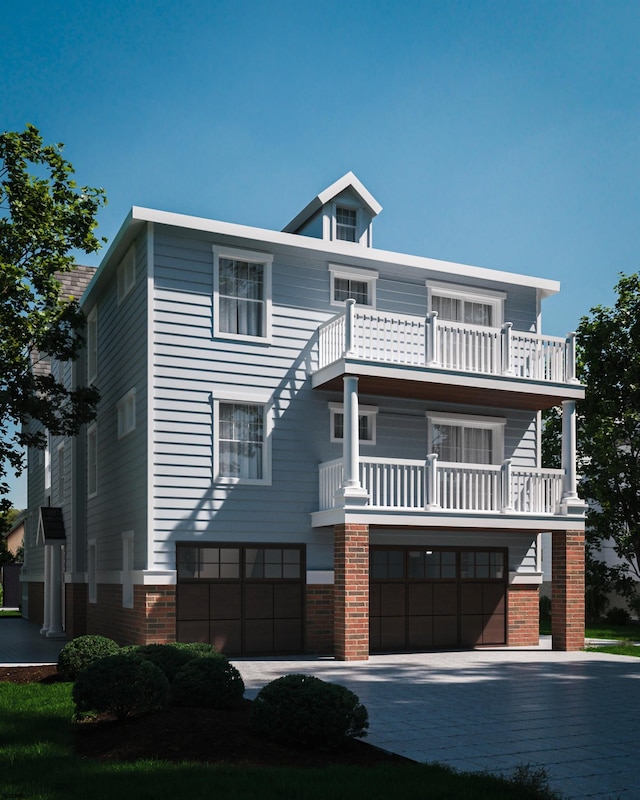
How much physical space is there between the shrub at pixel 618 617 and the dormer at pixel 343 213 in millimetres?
16043

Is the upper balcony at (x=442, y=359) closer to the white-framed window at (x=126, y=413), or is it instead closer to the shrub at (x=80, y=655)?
the white-framed window at (x=126, y=413)

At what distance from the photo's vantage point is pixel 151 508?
1803cm

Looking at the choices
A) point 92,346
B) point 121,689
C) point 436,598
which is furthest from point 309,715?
point 92,346

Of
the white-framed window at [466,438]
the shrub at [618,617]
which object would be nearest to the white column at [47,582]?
the white-framed window at [466,438]

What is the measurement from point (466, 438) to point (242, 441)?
5.77m

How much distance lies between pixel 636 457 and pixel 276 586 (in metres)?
14.3

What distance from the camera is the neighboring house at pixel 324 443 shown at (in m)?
18.4

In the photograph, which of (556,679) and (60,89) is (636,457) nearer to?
(556,679)

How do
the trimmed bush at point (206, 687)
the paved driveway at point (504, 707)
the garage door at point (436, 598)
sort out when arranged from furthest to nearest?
the garage door at point (436, 598), the trimmed bush at point (206, 687), the paved driveway at point (504, 707)

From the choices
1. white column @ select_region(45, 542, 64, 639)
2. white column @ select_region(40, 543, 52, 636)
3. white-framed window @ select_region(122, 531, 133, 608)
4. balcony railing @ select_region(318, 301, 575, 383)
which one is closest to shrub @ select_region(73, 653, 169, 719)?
white-framed window @ select_region(122, 531, 133, 608)

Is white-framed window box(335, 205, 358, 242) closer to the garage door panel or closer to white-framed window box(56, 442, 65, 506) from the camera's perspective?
the garage door panel

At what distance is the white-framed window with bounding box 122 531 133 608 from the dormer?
814 cm

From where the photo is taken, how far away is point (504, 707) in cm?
1229

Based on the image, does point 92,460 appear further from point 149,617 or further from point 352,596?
point 352,596
